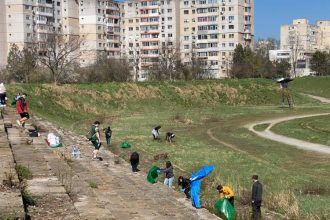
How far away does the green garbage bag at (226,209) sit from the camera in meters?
15.3

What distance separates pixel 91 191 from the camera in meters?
16.4

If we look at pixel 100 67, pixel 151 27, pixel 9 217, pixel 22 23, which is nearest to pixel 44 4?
pixel 22 23

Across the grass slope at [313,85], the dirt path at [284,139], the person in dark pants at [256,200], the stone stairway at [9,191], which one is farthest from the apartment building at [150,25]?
the person in dark pants at [256,200]

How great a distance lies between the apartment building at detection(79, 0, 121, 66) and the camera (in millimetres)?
127875

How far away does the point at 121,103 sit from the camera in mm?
63906

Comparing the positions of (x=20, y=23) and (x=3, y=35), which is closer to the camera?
(x=20, y=23)

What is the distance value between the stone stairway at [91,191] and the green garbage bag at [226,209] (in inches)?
10.5

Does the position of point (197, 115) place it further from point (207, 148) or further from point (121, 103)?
point (207, 148)

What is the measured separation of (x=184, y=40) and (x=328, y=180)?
381 feet

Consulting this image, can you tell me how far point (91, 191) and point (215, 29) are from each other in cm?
11828

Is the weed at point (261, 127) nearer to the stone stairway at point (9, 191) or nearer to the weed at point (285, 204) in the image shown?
the weed at point (285, 204)

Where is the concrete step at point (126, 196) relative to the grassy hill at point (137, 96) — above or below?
below

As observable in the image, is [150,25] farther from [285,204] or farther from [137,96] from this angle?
[285,204]

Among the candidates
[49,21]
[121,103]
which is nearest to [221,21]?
[49,21]
